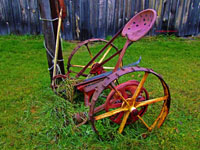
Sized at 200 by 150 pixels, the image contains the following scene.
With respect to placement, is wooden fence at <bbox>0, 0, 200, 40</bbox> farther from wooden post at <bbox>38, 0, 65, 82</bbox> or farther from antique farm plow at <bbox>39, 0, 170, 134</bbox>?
antique farm plow at <bbox>39, 0, 170, 134</bbox>

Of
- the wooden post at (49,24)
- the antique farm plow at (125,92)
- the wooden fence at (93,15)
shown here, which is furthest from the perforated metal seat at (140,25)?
the wooden fence at (93,15)

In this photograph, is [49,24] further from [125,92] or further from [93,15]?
[93,15]

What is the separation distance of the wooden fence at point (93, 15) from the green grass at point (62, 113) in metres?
1.78

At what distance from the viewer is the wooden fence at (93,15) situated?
6.29 m

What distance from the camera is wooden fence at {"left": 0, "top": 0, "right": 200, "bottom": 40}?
6.29 meters

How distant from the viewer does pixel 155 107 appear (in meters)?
3.16

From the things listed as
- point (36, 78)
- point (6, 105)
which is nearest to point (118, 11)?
point (36, 78)

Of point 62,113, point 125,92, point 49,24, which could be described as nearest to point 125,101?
point 125,92

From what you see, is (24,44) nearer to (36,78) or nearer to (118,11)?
(36,78)

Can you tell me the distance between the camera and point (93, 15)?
6.33m

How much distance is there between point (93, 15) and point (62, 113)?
4435 millimetres

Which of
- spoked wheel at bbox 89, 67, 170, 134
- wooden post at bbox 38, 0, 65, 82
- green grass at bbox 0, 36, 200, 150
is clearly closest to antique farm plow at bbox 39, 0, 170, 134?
spoked wheel at bbox 89, 67, 170, 134

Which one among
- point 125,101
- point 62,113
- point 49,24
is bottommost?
point 62,113

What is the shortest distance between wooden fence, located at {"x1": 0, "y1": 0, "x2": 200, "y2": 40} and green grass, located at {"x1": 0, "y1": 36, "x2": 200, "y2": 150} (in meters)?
1.78
